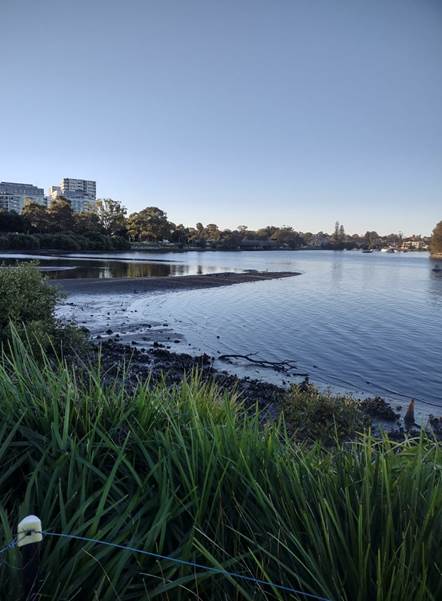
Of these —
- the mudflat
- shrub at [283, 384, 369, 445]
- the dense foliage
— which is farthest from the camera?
the dense foliage

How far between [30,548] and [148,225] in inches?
4674

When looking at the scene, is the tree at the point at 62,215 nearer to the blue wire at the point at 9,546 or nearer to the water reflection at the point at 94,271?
the water reflection at the point at 94,271

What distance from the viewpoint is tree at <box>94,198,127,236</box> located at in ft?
355

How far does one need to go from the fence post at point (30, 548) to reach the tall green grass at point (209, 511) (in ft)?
0.51

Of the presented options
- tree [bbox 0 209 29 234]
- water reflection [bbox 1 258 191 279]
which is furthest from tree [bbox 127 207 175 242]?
water reflection [bbox 1 258 191 279]

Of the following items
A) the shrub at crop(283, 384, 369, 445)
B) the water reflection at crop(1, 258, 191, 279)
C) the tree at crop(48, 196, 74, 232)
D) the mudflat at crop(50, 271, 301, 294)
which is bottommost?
the shrub at crop(283, 384, 369, 445)

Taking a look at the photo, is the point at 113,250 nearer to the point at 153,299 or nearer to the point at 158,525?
the point at 153,299

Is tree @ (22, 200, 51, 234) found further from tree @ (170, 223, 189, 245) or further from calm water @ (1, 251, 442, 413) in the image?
calm water @ (1, 251, 442, 413)

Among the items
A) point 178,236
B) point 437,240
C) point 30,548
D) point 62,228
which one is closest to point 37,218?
point 62,228

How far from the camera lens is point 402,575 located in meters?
1.61

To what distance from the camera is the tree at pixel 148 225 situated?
116438 mm

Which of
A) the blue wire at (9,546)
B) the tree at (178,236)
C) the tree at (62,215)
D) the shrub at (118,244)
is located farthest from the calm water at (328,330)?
the tree at (178,236)

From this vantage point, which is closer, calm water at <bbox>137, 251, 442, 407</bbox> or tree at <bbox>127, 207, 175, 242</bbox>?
calm water at <bbox>137, 251, 442, 407</bbox>

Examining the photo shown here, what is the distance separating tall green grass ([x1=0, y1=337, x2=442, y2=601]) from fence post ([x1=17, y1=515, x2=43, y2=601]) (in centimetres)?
15
